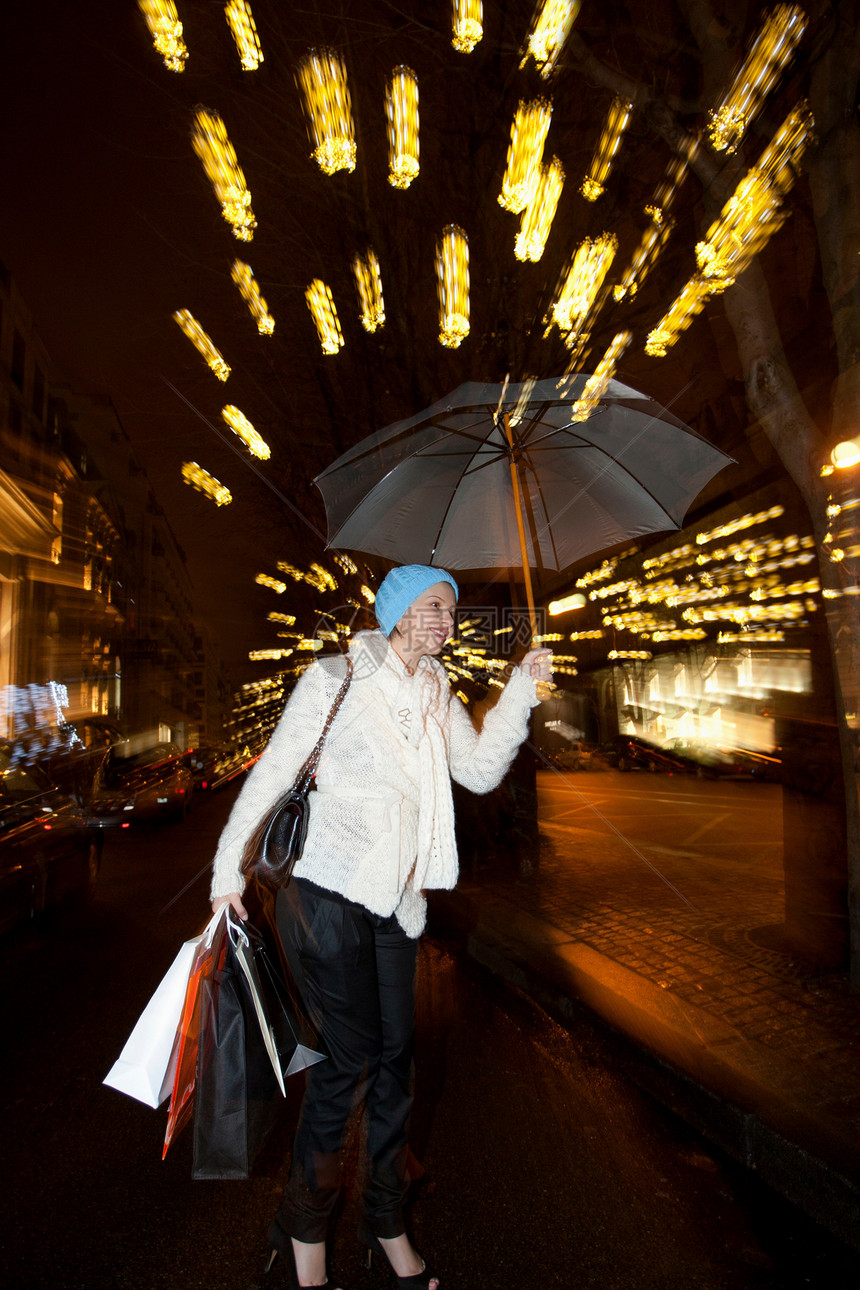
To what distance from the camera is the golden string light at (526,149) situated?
6836 millimetres

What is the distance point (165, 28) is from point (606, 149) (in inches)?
160

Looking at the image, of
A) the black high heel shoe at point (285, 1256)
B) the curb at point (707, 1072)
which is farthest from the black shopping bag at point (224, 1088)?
the curb at point (707, 1072)

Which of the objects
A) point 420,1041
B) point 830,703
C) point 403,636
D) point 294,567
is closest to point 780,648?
point 294,567

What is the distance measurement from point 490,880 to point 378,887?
6122 millimetres

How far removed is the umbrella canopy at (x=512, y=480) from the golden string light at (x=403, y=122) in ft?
16.6

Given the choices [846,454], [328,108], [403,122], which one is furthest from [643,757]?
[846,454]

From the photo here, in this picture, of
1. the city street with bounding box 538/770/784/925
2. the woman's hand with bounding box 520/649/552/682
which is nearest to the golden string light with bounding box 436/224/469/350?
the city street with bounding box 538/770/784/925

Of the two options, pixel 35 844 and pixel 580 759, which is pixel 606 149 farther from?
pixel 580 759

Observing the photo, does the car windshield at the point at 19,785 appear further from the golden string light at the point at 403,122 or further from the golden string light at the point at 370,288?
the golden string light at the point at 370,288

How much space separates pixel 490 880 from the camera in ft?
26.2

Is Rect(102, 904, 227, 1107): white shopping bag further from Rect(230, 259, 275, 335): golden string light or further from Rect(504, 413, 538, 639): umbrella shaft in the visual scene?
Rect(230, 259, 275, 335): golden string light

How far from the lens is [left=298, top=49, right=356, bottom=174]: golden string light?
24.0 ft

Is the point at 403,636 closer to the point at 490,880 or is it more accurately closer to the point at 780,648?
the point at 490,880

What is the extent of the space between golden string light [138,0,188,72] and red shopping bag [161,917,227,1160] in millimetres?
7443
